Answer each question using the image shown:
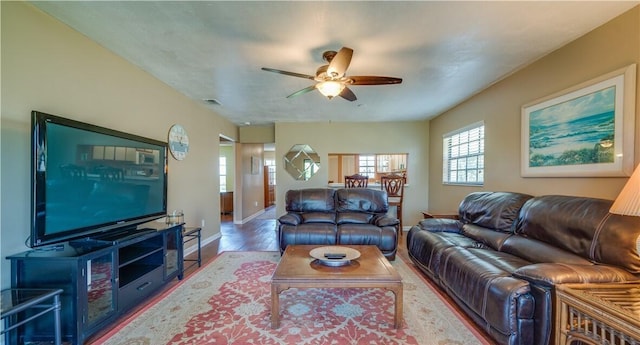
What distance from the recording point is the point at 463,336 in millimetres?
1881

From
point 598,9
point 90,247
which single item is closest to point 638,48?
point 598,9

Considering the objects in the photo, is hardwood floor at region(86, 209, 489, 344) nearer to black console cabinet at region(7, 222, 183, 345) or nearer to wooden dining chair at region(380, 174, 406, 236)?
black console cabinet at region(7, 222, 183, 345)

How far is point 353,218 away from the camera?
3811 mm

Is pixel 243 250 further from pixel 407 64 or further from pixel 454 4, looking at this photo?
pixel 454 4

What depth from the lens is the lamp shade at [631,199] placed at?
1340 millimetres

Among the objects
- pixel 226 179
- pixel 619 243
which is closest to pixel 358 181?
pixel 619 243

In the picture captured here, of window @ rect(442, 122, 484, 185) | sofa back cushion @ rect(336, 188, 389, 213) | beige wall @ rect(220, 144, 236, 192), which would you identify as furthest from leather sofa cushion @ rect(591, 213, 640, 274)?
beige wall @ rect(220, 144, 236, 192)

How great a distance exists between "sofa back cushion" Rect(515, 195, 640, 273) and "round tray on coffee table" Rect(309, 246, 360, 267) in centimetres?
157

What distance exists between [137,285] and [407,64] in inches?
132

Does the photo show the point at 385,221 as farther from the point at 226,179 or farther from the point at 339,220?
the point at 226,179

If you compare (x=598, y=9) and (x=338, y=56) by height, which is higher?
(x=598, y=9)

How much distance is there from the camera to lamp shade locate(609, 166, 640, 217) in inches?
52.7

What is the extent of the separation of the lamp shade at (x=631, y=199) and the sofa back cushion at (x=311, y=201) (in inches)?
121

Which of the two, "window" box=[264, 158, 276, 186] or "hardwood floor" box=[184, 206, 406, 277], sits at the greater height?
"window" box=[264, 158, 276, 186]
